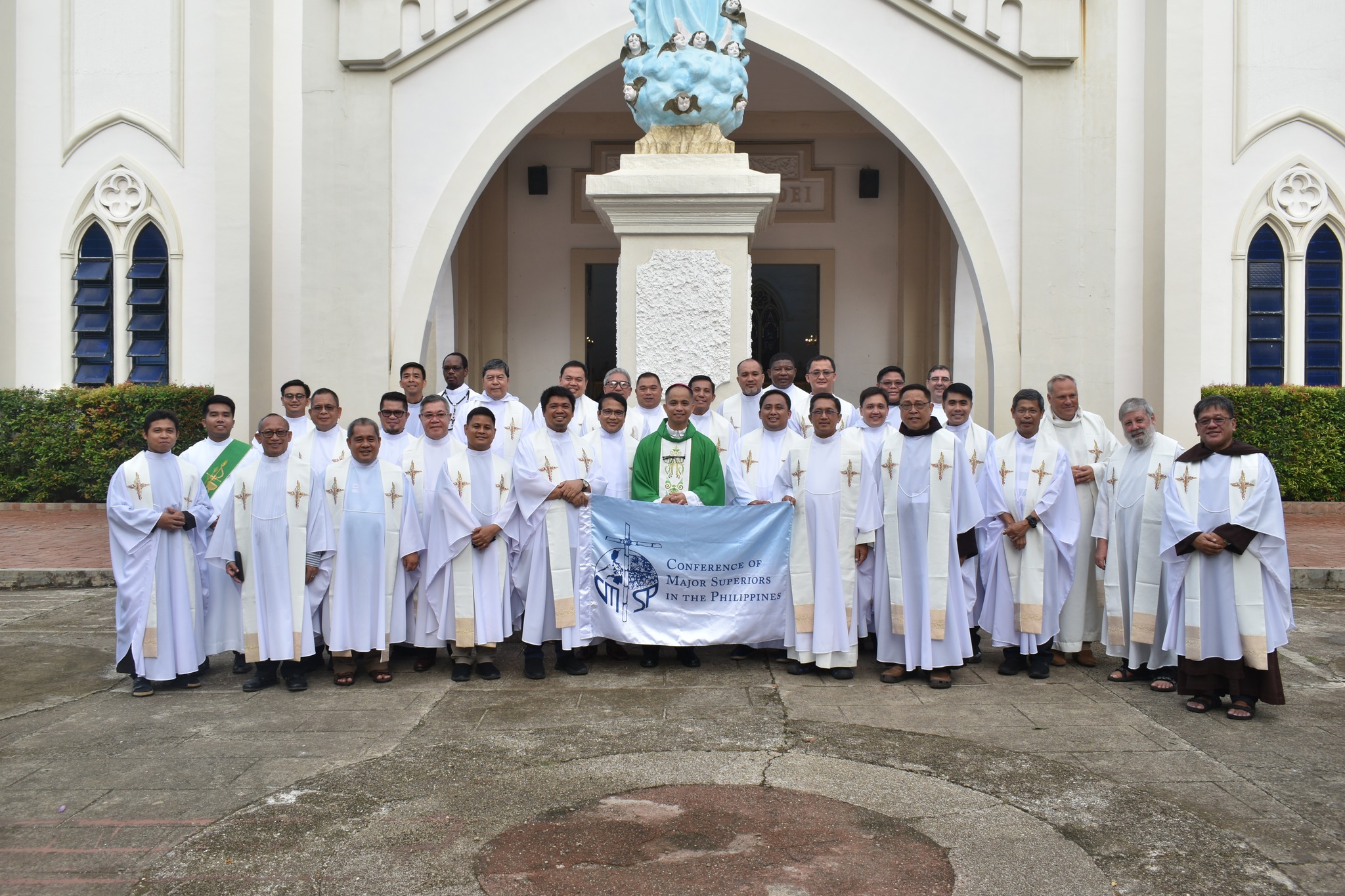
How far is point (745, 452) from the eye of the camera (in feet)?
Result: 22.7

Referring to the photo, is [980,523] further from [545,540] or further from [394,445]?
[394,445]

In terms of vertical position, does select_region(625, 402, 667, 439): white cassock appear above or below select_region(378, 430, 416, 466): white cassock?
above

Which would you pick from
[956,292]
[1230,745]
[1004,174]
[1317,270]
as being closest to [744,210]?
[1004,174]

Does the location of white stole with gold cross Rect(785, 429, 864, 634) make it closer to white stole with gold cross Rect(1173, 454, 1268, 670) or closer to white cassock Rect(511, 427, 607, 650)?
white cassock Rect(511, 427, 607, 650)

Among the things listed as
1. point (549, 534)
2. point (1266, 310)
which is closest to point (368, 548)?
point (549, 534)

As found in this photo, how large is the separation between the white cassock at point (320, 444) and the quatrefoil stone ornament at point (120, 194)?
308 inches

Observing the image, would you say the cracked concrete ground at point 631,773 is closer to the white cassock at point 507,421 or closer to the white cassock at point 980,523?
the white cassock at point 980,523

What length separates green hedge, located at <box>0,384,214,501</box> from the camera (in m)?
12.7

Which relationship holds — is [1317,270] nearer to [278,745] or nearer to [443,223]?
[443,223]

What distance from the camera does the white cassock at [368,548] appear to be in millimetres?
6285

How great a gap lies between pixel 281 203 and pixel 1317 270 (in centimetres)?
1197

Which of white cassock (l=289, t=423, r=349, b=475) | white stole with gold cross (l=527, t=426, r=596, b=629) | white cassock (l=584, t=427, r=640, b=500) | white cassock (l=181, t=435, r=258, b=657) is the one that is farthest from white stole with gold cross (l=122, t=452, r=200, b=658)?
white cassock (l=584, t=427, r=640, b=500)

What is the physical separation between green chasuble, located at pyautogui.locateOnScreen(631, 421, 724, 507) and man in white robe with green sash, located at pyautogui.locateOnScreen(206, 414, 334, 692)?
1876mm

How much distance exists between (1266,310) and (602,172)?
835 cm
